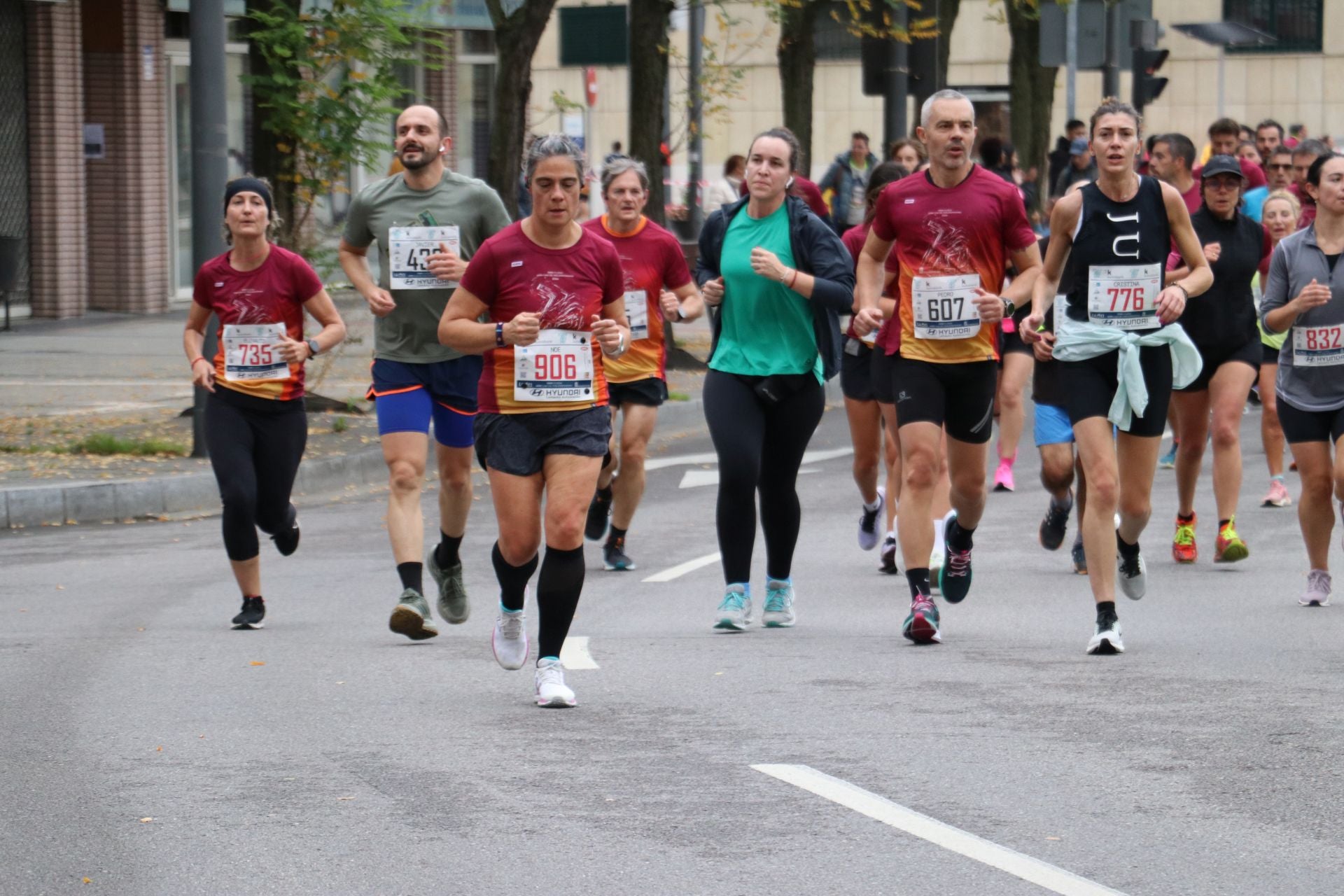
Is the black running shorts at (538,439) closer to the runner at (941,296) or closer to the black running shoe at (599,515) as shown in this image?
the runner at (941,296)

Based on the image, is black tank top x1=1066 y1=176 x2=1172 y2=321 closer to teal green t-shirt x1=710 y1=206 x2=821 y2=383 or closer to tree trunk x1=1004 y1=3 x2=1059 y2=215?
teal green t-shirt x1=710 y1=206 x2=821 y2=383

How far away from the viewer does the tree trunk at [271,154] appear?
16.3 m

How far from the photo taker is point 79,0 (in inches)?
976

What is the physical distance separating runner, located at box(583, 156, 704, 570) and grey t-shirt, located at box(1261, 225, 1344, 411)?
2.44m

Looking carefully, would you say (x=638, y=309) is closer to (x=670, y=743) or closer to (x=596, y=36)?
(x=670, y=743)

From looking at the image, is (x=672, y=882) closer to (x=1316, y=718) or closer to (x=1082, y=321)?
(x=1316, y=718)

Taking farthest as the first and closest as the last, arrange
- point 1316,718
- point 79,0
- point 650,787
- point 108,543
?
1. point 79,0
2. point 108,543
3. point 1316,718
4. point 650,787

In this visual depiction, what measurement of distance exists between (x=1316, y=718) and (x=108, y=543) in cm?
700

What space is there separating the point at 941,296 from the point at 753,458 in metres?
0.97

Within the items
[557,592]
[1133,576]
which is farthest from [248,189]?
[1133,576]

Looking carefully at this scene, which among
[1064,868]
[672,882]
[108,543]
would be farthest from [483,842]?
[108,543]

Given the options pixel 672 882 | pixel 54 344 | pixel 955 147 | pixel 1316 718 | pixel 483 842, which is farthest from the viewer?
pixel 54 344

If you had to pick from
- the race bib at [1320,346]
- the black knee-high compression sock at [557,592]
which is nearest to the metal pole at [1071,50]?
the race bib at [1320,346]

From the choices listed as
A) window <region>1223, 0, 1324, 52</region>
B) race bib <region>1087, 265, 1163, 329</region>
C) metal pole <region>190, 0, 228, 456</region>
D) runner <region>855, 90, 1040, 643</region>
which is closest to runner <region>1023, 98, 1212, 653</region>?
race bib <region>1087, 265, 1163, 329</region>
